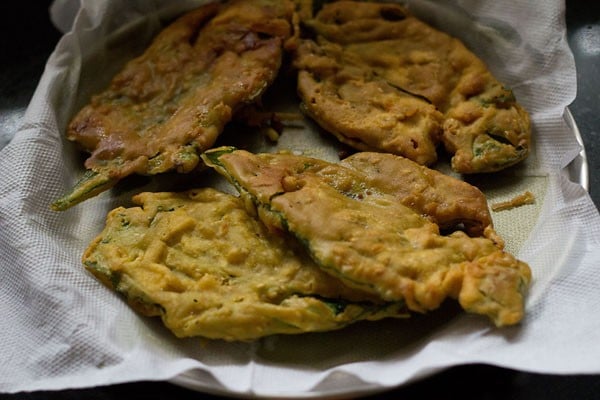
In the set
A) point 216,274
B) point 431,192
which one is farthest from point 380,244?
point 216,274

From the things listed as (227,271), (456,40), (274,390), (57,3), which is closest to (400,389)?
(274,390)

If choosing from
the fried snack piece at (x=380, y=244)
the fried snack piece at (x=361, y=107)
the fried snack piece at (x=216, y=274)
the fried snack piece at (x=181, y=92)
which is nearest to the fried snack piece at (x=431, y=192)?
the fried snack piece at (x=380, y=244)

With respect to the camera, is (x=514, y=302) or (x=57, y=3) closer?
(x=514, y=302)

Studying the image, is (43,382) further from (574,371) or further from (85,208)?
(574,371)

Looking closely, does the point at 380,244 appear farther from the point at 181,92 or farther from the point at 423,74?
the point at 181,92

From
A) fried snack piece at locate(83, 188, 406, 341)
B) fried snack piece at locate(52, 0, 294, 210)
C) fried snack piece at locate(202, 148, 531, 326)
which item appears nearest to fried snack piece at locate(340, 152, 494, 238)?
fried snack piece at locate(202, 148, 531, 326)

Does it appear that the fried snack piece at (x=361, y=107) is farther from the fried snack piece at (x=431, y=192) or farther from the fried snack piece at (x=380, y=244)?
the fried snack piece at (x=380, y=244)
